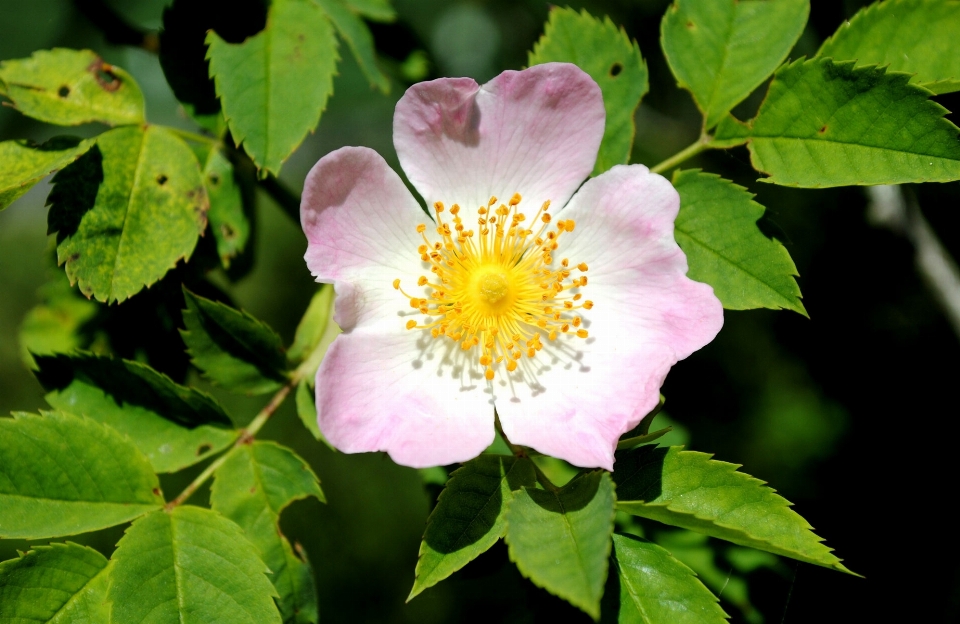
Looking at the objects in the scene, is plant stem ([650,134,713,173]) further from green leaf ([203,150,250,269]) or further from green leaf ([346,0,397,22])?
green leaf ([203,150,250,269])

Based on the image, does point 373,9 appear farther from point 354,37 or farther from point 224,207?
point 224,207

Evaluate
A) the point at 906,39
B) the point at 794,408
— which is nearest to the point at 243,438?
the point at 906,39

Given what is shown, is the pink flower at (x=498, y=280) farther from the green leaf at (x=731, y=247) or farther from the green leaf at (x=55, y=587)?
the green leaf at (x=55, y=587)

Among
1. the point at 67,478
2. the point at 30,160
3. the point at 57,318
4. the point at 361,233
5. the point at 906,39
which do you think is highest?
the point at 906,39

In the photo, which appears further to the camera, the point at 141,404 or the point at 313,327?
the point at 313,327

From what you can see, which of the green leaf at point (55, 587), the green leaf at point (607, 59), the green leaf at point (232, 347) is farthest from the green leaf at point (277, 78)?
the green leaf at point (55, 587)

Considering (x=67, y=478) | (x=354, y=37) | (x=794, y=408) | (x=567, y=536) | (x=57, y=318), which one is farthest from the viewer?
(x=794, y=408)

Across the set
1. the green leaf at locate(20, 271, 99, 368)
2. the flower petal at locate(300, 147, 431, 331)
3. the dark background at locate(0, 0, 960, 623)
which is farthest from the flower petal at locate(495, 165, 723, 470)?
the green leaf at locate(20, 271, 99, 368)
